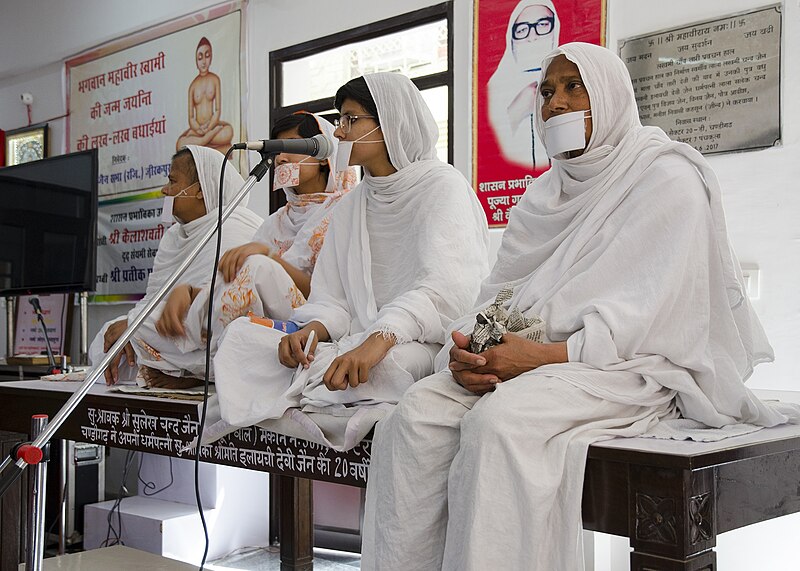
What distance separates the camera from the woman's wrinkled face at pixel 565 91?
2.15 meters

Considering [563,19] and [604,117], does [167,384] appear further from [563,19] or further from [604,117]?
[563,19]

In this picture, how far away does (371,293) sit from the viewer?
2.74m

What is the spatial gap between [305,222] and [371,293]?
730 mm

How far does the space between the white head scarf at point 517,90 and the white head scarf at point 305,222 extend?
93cm

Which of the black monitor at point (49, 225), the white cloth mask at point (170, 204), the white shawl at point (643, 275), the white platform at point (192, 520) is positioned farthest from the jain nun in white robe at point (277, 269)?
the black monitor at point (49, 225)

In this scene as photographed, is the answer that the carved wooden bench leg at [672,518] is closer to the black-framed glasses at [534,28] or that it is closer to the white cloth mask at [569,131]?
the white cloth mask at [569,131]

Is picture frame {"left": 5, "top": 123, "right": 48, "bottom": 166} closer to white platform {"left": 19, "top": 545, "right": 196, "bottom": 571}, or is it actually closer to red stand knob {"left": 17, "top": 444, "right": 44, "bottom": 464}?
white platform {"left": 19, "top": 545, "right": 196, "bottom": 571}

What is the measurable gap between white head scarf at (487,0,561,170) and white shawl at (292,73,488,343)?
49.4 inches

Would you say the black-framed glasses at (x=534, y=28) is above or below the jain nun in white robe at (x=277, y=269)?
above

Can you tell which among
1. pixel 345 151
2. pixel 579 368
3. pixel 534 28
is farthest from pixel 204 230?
pixel 579 368

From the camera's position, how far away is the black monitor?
528cm

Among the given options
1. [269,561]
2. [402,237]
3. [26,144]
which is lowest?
[269,561]

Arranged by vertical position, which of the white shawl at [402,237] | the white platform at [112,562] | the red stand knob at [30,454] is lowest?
the white platform at [112,562]

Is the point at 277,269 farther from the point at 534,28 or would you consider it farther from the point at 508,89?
the point at 534,28
